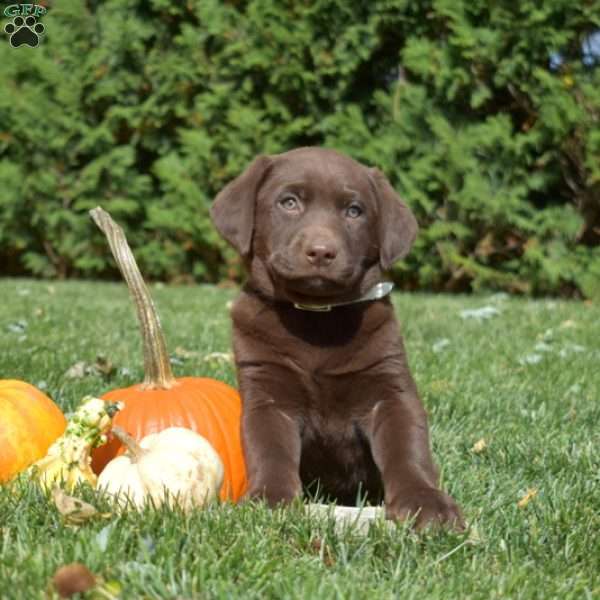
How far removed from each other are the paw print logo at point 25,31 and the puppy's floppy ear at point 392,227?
27.5 feet

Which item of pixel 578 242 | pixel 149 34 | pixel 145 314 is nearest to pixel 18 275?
pixel 149 34

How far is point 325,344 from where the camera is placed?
260cm

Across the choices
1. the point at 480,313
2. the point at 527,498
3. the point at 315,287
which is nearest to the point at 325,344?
the point at 315,287

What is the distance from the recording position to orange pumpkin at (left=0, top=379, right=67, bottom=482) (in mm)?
2498

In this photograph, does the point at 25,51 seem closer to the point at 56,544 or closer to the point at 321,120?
the point at 321,120

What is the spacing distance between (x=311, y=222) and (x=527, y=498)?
983 mm

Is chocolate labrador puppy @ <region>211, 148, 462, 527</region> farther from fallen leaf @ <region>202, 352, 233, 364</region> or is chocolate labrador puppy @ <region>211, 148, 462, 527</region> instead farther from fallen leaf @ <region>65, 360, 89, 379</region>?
fallen leaf @ <region>202, 352, 233, 364</region>

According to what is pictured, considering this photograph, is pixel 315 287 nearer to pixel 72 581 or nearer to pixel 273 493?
pixel 273 493

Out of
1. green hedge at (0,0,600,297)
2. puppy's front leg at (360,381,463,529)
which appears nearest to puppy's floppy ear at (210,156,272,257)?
puppy's front leg at (360,381,463,529)

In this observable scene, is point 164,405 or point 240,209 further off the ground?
point 240,209

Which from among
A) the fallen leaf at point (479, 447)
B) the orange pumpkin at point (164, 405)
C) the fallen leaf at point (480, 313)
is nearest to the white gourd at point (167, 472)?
the orange pumpkin at point (164, 405)

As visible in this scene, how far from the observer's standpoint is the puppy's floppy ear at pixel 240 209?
285cm

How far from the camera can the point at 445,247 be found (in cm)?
888

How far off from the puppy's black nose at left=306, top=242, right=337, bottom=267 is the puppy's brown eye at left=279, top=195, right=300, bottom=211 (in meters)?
0.26
